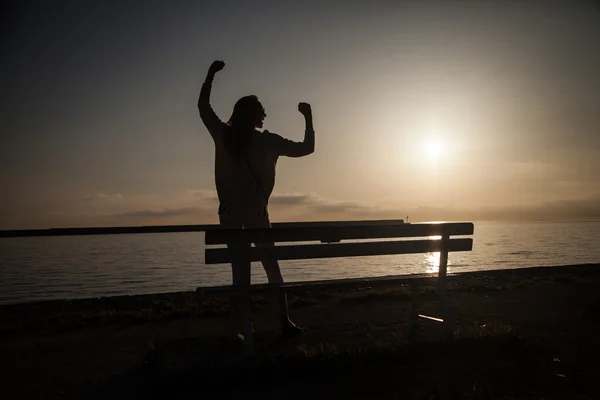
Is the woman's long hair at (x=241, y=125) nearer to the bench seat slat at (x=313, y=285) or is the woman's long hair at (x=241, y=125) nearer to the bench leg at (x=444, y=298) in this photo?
the bench seat slat at (x=313, y=285)

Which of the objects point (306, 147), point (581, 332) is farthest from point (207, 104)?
point (581, 332)

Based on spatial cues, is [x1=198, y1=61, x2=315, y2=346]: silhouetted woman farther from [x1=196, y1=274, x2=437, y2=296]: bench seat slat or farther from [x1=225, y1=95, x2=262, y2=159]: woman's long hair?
[x1=196, y1=274, x2=437, y2=296]: bench seat slat

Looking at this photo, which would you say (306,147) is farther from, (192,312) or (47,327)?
(47,327)

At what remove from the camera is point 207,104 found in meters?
4.56

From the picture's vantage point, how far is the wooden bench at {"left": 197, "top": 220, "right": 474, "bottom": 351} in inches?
162

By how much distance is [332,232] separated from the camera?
452 centimetres

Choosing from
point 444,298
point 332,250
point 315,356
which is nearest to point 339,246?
point 332,250

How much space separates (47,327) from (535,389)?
18.1 ft

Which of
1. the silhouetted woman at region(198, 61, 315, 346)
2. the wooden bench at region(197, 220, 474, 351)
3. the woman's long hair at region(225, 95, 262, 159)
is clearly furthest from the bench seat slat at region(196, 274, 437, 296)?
the woman's long hair at region(225, 95, 262, 159)

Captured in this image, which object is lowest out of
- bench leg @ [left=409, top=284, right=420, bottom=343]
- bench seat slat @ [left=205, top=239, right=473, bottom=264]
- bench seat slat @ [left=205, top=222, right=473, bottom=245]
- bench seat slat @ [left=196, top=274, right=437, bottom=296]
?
bench leg @ [left=409, top=284, right=420, bottom=343]

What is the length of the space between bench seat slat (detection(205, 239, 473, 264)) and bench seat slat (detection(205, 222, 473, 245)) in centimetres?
8

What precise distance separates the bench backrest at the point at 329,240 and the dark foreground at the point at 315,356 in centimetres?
80

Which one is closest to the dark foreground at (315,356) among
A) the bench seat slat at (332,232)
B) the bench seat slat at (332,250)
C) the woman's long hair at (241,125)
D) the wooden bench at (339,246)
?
the wooden bench at (339,246)

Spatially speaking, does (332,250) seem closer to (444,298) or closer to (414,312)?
(444,298)
